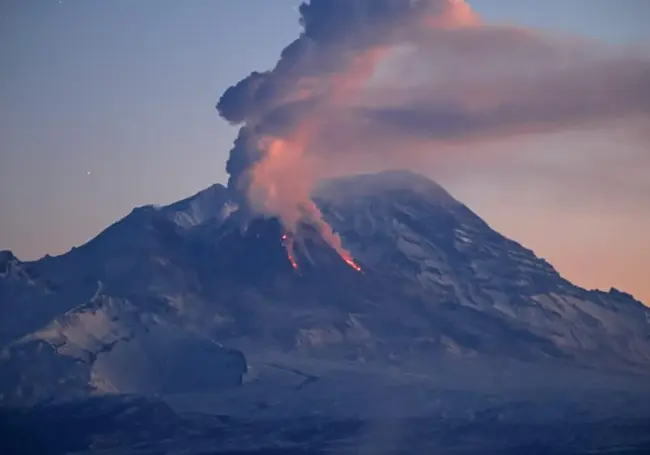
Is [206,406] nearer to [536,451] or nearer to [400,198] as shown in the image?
[536,451]

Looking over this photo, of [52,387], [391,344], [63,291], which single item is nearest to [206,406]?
[52,387]

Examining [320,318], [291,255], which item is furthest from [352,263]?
[320,318]

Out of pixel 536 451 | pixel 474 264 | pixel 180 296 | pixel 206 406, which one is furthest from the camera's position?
pixel 474 264

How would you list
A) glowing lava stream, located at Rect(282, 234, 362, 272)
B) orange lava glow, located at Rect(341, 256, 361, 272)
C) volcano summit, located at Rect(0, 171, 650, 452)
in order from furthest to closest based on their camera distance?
orange lava glow, located at Rect(341, 256, 361, 272)
glowing lava stream, located at Rect(282, 234, 362, 272)
volcano summit, located at Rect(0, 171, 650, 452)

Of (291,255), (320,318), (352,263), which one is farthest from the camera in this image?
(352,263)

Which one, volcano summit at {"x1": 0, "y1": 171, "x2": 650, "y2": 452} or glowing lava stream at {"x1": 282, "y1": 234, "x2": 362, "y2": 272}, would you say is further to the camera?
glowing lava stream at {"x1": 282, "y1": 234, "x2": 362, "y2": 272}

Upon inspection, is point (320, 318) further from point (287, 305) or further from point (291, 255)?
point (291, 255)

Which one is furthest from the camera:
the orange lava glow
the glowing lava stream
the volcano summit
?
the orange lava glow

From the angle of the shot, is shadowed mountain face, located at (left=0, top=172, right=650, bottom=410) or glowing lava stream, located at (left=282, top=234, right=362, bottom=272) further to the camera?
glowing lava stream, located at (left=282, top=234, right=362, bottom=272)

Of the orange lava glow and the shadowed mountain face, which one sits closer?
the shadowed mountain face
